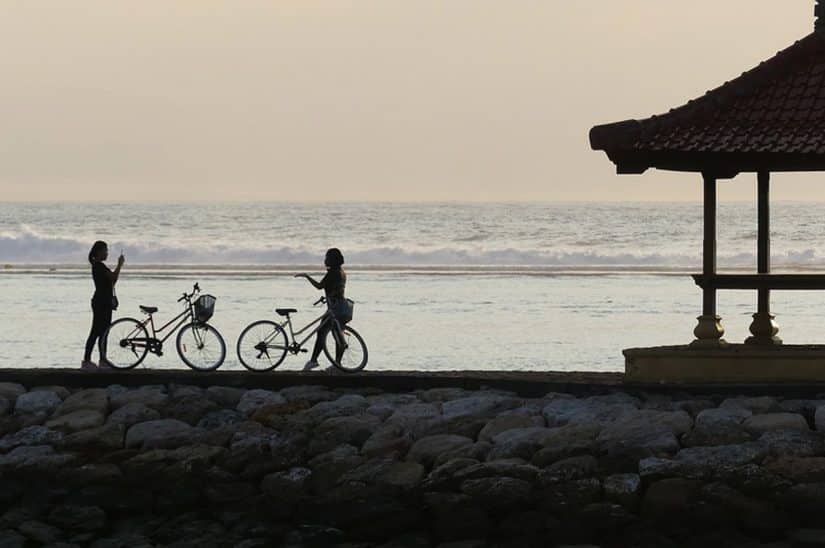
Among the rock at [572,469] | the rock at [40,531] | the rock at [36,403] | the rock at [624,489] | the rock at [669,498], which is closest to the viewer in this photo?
the rock at [669,498]

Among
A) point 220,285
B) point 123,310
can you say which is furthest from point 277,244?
point 123,310

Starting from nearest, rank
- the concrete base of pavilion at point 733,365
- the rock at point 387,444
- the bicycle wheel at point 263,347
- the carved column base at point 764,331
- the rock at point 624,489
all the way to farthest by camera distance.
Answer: the rock at point 624,489 → the rock at point 387,444 → the concrete base of pavilion at point 733,365 → the carved column base at point 764,331 → the bicycle wheel at point 263,347

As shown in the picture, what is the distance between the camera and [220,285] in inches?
1766

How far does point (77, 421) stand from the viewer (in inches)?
614

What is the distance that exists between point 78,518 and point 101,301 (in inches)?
153

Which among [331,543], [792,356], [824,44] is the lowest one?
[331,543]

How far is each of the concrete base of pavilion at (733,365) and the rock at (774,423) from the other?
3.92ft

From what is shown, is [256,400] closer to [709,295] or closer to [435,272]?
[709,295]

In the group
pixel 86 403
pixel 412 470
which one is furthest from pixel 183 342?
pixel 412 470

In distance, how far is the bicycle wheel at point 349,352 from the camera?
1705 centimetres

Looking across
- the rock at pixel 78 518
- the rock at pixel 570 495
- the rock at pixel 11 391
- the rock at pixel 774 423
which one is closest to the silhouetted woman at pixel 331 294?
the rock at pixel 11 391

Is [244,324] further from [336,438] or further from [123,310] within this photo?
[336,438]

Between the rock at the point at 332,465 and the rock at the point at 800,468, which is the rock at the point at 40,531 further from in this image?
the rock at the point at 800,468

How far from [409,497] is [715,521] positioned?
2.58 meters
